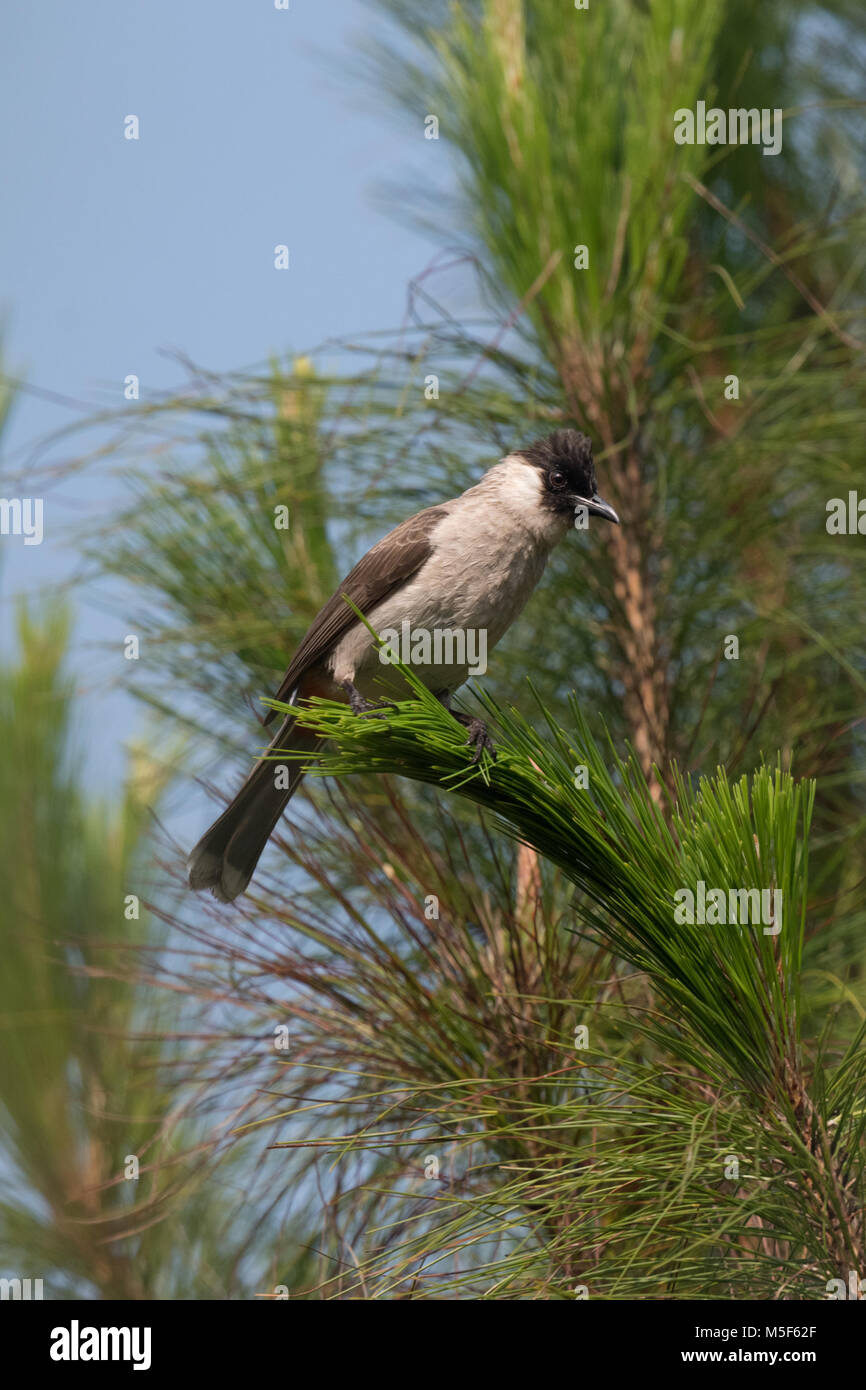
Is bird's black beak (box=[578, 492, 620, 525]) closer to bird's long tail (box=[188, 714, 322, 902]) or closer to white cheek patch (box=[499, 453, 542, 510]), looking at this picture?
white cheek patch (box=[499, 453, 542, 510])

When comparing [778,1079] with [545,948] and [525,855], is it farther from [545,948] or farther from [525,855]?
[525,855]

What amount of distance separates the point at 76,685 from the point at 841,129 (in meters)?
2.89

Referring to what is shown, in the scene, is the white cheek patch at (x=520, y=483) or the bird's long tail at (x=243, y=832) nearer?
the bird's long tail at (x=243, y=832)

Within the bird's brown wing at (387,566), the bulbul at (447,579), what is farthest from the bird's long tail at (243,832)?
the bird's brown wing at (387,566)

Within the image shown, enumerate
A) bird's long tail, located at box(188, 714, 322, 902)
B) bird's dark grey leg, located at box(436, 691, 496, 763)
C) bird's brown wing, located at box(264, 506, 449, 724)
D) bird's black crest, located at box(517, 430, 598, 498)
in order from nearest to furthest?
bird's dark grey leg, located at box(436, 691, 496, 763), bird's long tail, located at box(188, 714, 322, 902), bird's black crest, located at box(517, 430, 598, 498), bird's brown wing, located at box(264, 506, 449, 724)

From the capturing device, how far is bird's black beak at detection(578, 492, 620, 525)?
273 cm

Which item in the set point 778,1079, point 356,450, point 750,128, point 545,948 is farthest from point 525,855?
point 750,128

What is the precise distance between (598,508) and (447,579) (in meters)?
0.34

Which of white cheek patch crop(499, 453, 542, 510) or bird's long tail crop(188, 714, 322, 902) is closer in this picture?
bird's long tail crop(188, 714, 322, 902)

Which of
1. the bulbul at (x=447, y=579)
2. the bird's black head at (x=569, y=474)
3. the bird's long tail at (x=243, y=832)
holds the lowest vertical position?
the bird's long tail at (x=243, y=832)

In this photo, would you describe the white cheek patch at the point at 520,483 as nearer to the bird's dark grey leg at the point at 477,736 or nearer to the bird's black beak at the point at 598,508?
the bird's black beak at the point at 598,508

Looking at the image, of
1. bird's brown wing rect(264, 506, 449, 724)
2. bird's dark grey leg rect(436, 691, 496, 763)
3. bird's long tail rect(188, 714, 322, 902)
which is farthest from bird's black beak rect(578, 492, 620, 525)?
bird's long tail rect(188, 714, 322, 902)

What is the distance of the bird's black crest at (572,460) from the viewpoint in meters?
2.72

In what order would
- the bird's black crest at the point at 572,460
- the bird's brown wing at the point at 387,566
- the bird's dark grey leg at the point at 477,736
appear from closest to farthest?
the bird's dark grey leg at the point at 477,736 → the bird's black crest at the point at 572,460 → the bird's brown wing at the point at 387,566
